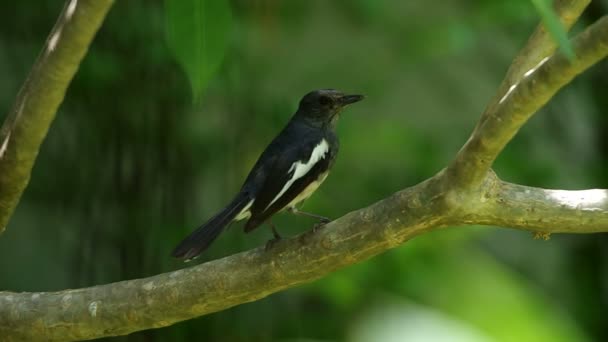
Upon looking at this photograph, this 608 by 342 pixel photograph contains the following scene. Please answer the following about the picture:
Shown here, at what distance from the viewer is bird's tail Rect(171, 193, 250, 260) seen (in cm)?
233

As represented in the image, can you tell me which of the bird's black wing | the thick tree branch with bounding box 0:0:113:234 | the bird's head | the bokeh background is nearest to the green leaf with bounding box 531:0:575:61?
the thick tree branch with bounding box 0:0:113:234

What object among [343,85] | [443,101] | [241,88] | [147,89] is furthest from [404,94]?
[147,89]

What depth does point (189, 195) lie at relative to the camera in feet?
12.9

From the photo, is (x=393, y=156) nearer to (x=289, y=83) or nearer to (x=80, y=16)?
(x=289, y=83)

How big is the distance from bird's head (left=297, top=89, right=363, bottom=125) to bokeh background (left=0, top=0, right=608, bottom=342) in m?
0.59

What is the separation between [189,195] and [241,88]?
0.52 meters

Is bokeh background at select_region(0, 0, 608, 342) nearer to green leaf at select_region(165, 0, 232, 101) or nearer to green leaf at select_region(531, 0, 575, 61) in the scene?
green leaf at select_region(165, 0, 232, 101)

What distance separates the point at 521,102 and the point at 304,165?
106 cm

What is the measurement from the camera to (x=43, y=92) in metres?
1.87

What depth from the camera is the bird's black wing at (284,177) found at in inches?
95.3

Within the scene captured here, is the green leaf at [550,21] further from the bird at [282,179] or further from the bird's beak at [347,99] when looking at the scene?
the bird's beak at [347,99]

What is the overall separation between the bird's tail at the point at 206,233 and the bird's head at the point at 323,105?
525 mm

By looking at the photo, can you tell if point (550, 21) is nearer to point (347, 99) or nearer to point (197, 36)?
point (197, 36)

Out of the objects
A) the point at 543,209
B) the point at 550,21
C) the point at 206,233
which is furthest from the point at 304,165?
the point at 550,21
